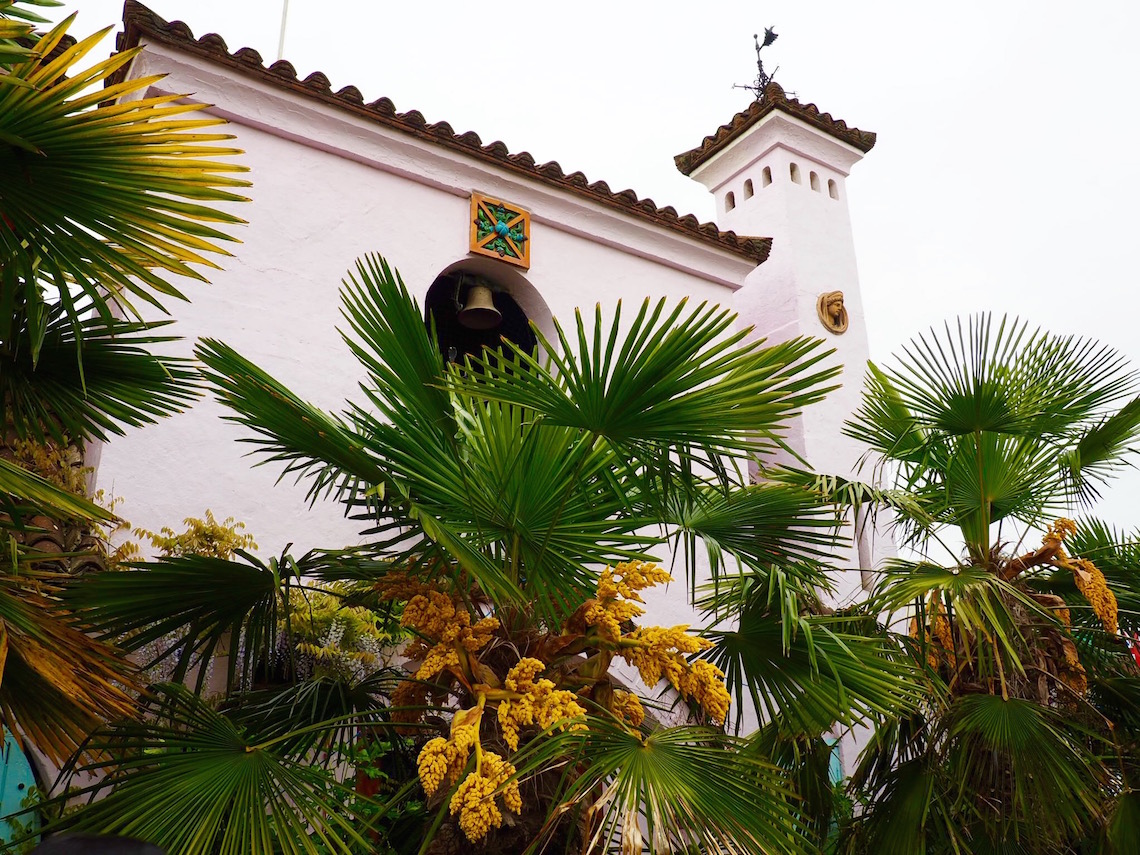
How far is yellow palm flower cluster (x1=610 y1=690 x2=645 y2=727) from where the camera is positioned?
3.99 m

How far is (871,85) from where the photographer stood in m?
16.8

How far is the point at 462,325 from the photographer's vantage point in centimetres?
839

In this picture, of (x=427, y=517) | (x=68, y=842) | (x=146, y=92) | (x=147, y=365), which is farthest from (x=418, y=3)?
(x=68, y=842)

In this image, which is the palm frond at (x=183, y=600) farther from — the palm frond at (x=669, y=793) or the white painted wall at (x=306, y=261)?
the white painted wall at (x=306, y=261)

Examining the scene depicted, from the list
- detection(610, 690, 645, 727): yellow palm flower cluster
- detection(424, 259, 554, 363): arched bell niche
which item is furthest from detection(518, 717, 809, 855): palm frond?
detection(424, 259, 554, 363): arched bell niche

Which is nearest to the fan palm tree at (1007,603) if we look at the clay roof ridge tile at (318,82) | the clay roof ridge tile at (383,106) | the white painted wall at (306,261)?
the white painted wall at (306,261)

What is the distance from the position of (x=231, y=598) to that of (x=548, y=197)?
16.7ft

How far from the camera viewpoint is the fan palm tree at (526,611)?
3.41 metres

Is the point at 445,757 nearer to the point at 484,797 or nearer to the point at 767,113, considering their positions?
the point at 484,797

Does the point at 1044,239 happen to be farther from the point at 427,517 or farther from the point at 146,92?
the point at 427,517

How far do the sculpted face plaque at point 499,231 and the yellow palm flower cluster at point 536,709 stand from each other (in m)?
4.70

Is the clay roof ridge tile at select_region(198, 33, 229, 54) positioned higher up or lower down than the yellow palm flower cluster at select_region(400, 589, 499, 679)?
higher up

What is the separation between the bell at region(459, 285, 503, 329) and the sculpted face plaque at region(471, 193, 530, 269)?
292 mm

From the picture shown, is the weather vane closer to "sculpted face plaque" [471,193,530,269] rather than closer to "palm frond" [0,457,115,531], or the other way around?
"sculpted face plaque" [471,193,530,269]
